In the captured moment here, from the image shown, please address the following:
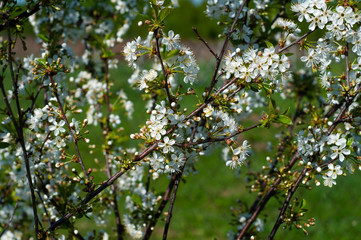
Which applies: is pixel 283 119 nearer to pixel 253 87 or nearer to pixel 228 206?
pixel 253 87

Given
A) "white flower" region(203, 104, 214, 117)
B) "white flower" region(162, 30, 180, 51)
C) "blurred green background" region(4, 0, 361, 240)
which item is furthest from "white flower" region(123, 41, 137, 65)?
"blurred green background" region(4, 0, 361, 240)

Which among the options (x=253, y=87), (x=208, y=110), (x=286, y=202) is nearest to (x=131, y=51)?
(x=208, y=110)

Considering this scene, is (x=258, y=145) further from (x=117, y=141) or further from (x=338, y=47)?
(x=338, y=47)

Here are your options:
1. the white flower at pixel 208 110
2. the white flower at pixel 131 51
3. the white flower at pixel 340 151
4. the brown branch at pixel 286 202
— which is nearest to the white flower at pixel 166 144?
the white flower at pixel 208 110

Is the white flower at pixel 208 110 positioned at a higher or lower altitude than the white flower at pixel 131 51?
lower

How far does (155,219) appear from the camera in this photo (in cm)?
307

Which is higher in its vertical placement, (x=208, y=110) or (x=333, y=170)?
(x=208, y=110)

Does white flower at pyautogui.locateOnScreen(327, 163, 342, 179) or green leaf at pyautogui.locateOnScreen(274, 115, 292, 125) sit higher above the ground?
green leaf at pyautogui.locateOnScreen(274, 115, 292, 125)

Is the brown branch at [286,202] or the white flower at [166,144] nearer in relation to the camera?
the white flower at [166,144]

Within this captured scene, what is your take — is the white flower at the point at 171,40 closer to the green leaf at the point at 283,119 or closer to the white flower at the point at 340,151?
the green leaf at the point at 283,119

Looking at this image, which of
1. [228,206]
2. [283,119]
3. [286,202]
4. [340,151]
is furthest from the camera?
[228,206]

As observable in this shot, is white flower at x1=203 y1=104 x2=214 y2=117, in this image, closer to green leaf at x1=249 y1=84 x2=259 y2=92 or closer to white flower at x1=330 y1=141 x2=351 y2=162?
green leaf at x1=249 y1=84 x2=259 y2=92

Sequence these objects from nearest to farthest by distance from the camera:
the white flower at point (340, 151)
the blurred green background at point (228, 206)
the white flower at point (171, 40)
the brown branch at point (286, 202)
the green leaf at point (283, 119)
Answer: the green leaf at point (283, 119)
the white flower at point (171, 40)
the white flower at point (340, 151)
the brown branch at point (286, 202)
the blurred green background at point (228, 206)

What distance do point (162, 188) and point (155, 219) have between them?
18.9 feet
